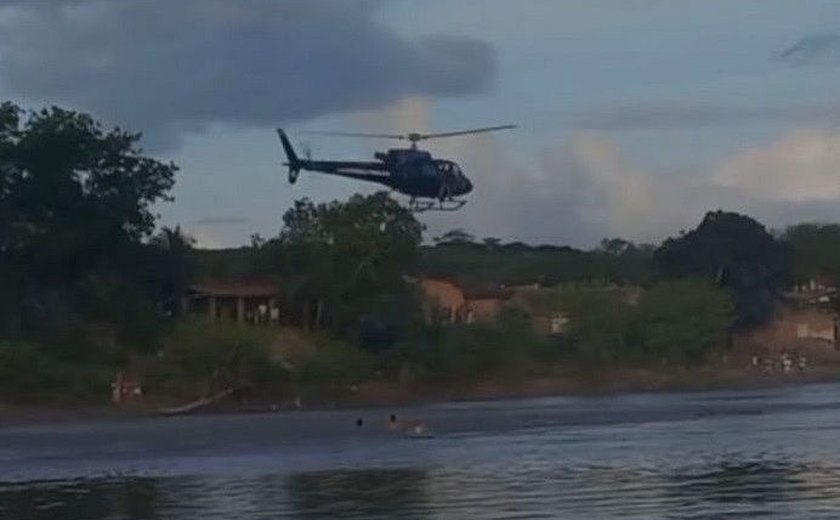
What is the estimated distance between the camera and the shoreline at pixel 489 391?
82.8 m

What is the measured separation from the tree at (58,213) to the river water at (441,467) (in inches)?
660

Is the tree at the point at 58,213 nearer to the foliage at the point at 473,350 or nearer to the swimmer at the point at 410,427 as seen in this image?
the foliage at the point at 473,350

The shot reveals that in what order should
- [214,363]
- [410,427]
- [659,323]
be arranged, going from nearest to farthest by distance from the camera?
[410,427]
[214,363]
[659,323]

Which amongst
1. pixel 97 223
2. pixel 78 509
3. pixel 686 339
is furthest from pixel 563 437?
pixel 686 339

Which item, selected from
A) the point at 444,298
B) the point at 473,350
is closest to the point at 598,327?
the point at 444,298

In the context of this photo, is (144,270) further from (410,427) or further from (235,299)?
(410,427)

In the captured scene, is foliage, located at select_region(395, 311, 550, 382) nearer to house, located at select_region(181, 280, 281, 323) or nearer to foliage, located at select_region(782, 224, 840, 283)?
house, located at select_region(181, 280, 281, 323)

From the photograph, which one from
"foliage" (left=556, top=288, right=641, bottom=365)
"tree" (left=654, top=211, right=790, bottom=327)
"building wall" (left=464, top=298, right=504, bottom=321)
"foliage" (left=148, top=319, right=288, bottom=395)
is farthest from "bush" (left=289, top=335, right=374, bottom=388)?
"tree" (left=654, top=211, right=790, bottom=327)

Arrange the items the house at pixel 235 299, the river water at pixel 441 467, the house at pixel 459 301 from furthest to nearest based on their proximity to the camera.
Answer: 1. the house at pixel 459 301
2. the house at pixel 235 299
3. the river water at pixel 441 467

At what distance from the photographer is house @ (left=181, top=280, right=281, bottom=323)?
107m

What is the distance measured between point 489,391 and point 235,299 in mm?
15433

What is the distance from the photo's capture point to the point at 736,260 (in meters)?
136

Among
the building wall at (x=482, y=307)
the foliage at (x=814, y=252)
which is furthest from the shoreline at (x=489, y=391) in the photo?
the foliage at (x=814, y=252)

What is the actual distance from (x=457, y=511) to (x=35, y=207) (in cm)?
6190
